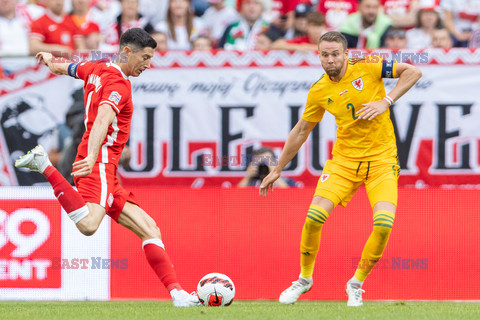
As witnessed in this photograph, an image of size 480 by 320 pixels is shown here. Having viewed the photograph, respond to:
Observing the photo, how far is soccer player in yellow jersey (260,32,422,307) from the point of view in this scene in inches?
282

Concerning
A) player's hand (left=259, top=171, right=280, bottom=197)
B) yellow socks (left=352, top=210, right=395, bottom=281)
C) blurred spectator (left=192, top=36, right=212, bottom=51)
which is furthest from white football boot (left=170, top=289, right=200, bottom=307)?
blurred spectator (left=192, top=36, right=212, bottom=51)

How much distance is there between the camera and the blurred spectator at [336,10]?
40.7 feet

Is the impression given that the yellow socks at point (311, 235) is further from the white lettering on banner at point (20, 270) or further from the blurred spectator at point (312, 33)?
the blurred spectator at point (312, 33)

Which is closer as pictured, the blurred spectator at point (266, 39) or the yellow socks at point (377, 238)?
the yellow socks at point (377, 238)

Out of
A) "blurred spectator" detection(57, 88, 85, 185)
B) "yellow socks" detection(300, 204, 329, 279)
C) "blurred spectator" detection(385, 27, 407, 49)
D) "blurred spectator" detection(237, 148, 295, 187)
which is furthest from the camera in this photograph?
"blurred spectator" detection(385, 27, 407, 49)

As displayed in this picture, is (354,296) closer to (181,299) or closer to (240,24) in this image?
(181,299)

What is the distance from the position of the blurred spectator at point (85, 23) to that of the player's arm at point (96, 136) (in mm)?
5012

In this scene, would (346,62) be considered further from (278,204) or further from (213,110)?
(213,110)

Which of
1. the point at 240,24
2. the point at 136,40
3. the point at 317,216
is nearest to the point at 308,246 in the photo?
the point at 317,216

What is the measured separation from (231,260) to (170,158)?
211 centimetres

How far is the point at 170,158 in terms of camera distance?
34.9ft

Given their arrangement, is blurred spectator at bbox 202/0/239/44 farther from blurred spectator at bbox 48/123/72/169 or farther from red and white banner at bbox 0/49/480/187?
blurred spectator at bbox 48/123/72/169

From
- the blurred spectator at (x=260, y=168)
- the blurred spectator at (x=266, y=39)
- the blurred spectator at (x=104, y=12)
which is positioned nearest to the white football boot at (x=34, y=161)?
the blurred spectator at (x=260, y=168)

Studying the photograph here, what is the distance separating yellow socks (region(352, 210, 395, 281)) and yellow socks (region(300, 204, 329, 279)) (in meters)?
0.42
